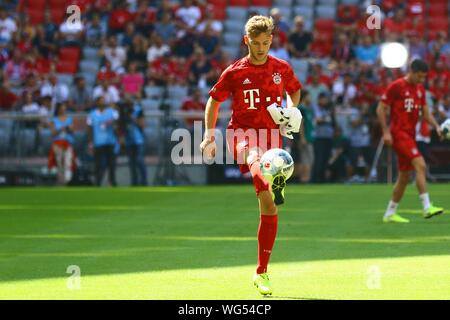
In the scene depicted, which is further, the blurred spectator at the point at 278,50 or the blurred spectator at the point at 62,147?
the blurred spectator at the point at 278,50

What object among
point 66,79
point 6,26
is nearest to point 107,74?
point 66,79

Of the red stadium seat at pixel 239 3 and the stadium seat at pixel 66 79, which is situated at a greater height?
the red stadium seat at pixel 239 3

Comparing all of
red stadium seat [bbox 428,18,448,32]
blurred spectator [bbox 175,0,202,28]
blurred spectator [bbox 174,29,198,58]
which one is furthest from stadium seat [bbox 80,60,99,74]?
red stadium seat [bbox 428,18,448,32]

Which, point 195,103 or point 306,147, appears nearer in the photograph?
point 306,147

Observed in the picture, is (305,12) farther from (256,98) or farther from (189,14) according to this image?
(256,98)

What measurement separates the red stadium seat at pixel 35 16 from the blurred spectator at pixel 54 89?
16.1 feet

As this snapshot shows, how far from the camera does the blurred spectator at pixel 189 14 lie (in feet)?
106

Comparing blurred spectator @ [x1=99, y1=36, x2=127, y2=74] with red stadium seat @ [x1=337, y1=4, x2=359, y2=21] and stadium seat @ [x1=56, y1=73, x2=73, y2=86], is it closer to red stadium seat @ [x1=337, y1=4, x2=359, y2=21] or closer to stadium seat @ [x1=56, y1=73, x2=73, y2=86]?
stadium seat @ [x1=56, y1=73, x2=73, y2=86]

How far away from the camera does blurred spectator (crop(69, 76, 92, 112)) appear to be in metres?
29.7

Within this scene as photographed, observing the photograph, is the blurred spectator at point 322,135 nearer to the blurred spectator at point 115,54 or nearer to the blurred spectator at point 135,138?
the blurred spectator at point 135,138

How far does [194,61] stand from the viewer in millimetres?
30484

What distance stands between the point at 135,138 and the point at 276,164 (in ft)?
58.3

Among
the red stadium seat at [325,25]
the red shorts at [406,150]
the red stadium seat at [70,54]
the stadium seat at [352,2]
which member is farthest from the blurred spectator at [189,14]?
the red shorts at [406,150]
